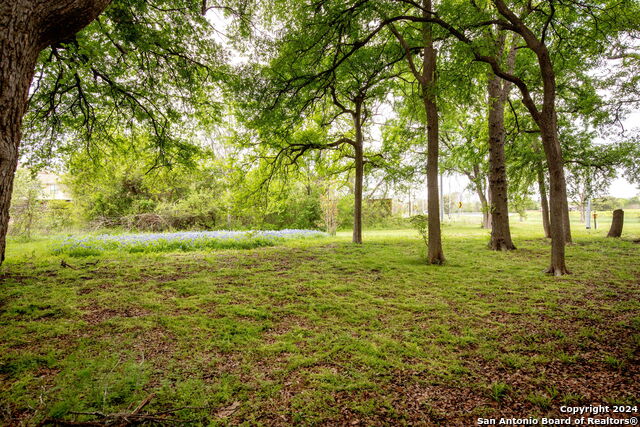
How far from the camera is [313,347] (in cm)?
289

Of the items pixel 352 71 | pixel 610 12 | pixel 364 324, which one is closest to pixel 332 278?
pixel 364 324

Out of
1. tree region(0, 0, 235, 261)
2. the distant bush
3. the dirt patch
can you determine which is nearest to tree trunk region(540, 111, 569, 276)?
the dirt patch

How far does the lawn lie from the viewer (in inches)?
78.5

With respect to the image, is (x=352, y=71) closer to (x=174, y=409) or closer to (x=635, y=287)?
(x=635, y=287)

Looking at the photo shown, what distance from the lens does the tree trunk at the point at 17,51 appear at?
1.88 meters

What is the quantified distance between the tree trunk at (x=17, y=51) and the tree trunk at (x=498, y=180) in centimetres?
1058

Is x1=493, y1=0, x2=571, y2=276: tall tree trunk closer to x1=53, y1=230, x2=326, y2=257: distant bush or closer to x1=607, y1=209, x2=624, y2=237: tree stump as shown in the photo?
x1=53, y1=230, x2=326, y2=257: distant bush

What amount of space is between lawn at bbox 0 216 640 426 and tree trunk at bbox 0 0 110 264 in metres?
1.44

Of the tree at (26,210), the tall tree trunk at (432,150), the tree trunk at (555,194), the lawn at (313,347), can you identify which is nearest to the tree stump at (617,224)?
the lawn at (313,347)

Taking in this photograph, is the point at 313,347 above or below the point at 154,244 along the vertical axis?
below

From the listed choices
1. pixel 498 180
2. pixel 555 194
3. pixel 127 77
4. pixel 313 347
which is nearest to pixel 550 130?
pixel 555 194

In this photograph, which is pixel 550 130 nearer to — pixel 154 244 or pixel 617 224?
pixel 617 224

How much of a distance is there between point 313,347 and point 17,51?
137 inches

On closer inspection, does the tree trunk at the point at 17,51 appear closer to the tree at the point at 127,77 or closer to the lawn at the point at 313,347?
the lawn at the point at 313,347
